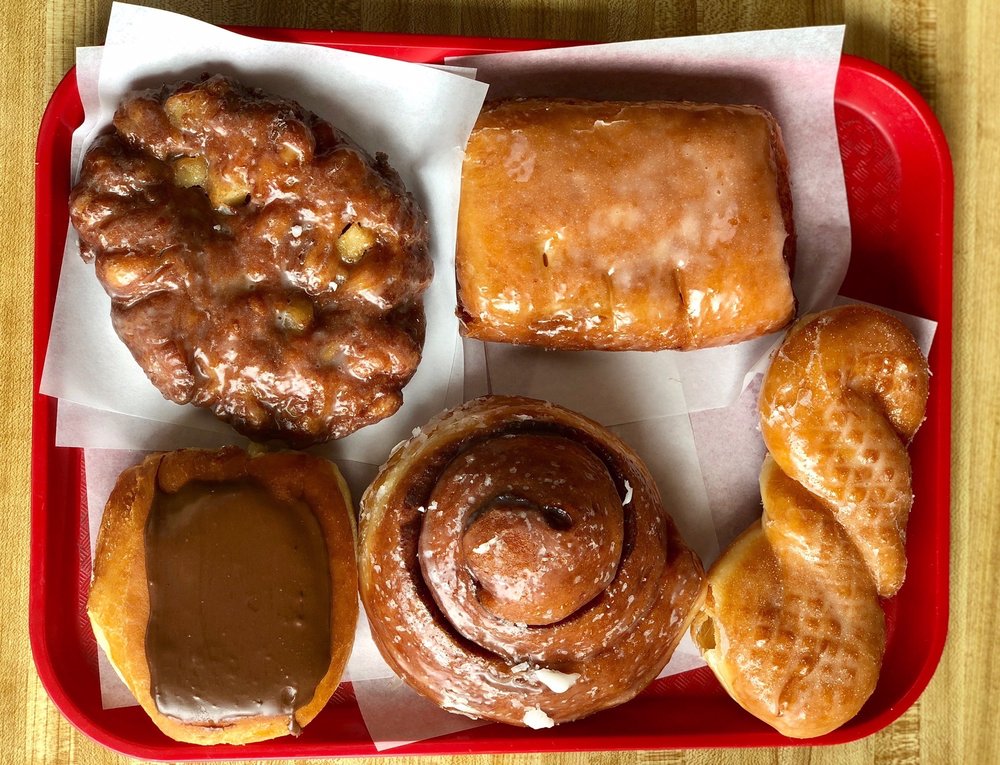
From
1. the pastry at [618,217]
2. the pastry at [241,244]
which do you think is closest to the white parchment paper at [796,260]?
the pastry at [618,217]

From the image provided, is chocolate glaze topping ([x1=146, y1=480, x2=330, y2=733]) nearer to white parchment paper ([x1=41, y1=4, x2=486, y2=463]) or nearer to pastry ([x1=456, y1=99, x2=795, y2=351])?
white parchment paper ([x1=41, y1=4, x2=486, y2=463])

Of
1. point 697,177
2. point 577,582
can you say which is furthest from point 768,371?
point 577,582

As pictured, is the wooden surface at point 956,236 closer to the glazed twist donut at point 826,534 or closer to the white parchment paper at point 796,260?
the white parchment paper at point 796,260

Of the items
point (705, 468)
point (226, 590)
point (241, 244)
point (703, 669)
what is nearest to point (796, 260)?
point (705, 468)

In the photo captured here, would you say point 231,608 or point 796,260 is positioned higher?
point 796,260

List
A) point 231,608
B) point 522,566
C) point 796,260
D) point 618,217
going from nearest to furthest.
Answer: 1. point 522,566
2. point 231,608
3. point 618,217
4. point 796,260

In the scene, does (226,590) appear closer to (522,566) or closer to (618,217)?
(522,566)
